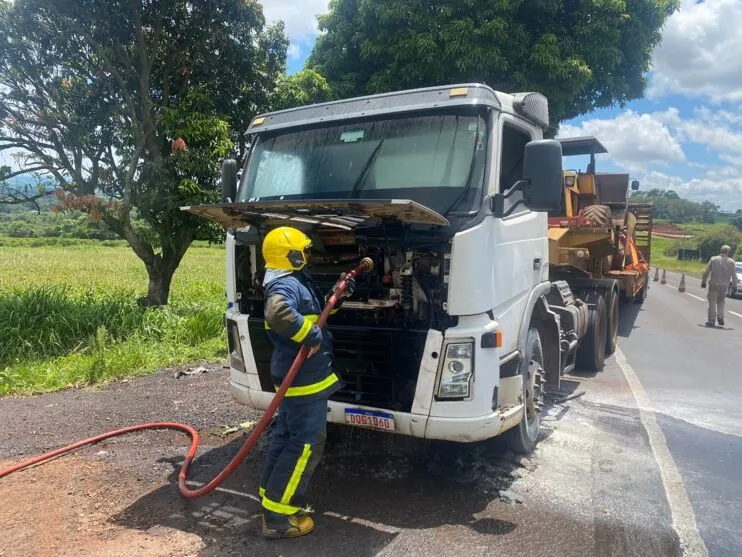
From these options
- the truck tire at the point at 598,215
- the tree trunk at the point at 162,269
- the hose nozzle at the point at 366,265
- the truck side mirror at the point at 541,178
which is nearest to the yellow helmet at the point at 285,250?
the hose nozzle at the point at 366,265

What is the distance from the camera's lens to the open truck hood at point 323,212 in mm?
3105

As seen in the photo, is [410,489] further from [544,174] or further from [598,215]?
[598,215]

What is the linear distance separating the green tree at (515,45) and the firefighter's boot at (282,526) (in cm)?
907

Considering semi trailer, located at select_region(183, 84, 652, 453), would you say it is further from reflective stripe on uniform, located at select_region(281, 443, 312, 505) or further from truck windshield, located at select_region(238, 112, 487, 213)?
reflective stripe on uniform, located at select_region(281, 443, 312, 505)

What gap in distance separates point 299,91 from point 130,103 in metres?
2.87

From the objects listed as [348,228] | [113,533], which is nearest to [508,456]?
[348,228]

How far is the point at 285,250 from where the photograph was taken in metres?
3.23

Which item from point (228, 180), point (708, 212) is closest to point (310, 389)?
point (228, 180)

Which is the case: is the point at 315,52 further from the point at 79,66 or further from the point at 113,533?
the point at 113,533

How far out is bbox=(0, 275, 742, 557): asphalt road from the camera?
3.13 meters

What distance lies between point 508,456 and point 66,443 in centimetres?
359

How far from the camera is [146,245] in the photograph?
907 centimetres

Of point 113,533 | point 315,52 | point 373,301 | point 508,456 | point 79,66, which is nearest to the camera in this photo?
point 113,533

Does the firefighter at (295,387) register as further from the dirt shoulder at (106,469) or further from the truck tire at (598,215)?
the truck tire at (598,215)
